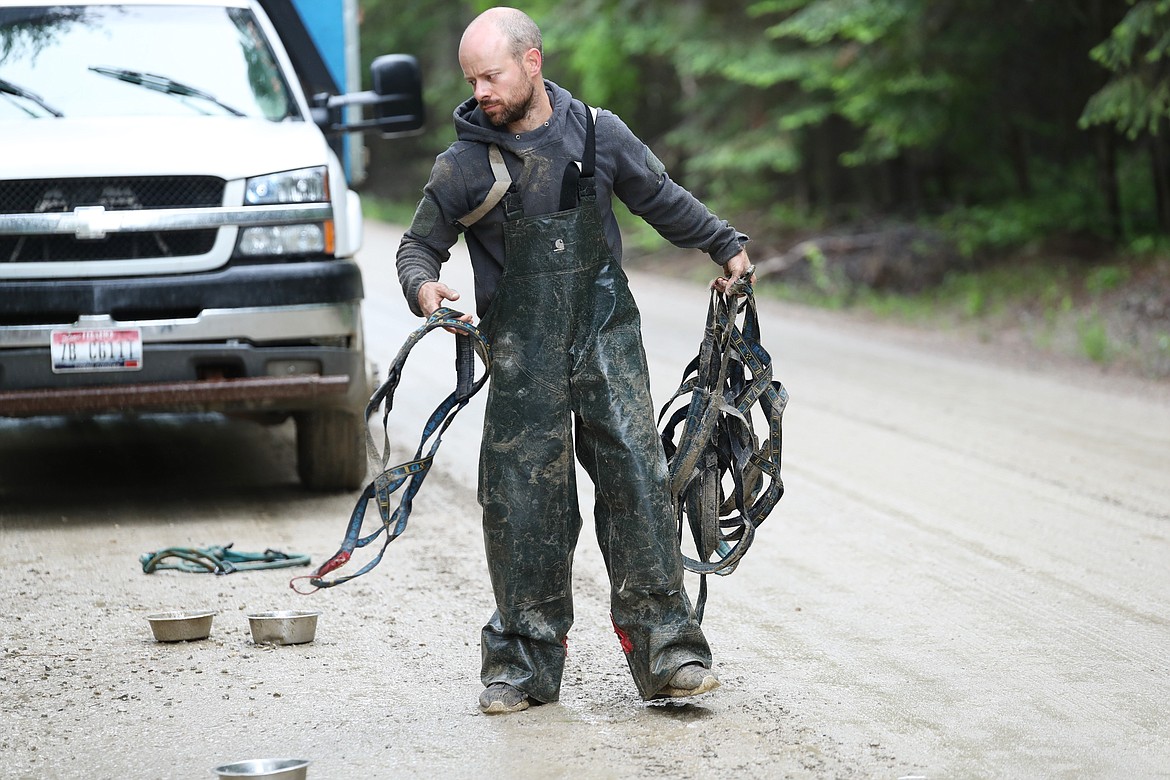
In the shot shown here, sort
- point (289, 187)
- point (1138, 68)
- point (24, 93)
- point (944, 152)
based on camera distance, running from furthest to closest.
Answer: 1. point (944, 152)
2. point (1138, 68)
3. point (24, 93)
4. point (289, 187)

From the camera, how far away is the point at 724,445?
15.5 feet

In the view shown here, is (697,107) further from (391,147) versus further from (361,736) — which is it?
(391,147)

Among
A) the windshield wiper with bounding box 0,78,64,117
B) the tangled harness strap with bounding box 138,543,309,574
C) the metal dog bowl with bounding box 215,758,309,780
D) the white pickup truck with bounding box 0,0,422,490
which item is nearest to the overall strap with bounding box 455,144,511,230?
the metal dog bowl with bounding box 215,758,309,780

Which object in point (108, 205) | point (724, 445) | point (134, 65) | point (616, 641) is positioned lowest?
point (616, 641)

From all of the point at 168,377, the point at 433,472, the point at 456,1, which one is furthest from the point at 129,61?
the point at 456,1

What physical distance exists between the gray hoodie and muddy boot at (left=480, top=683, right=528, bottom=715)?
1095 mm

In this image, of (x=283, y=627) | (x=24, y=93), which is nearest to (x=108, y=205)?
(x=24, y=93)

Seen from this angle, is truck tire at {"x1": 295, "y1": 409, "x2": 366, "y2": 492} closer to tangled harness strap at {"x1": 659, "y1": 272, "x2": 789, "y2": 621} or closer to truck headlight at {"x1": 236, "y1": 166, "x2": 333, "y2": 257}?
truck headlight at {"x1": 236, "y1": 166, "x2": 333, "y2": 257}

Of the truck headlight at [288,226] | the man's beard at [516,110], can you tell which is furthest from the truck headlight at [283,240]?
the man's beard at [516,110]

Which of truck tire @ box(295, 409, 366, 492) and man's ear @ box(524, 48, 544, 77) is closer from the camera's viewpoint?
man's ear @ box(524, 48, 544, 77)

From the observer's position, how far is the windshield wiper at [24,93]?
23.7ft

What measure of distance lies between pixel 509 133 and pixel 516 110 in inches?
3.8

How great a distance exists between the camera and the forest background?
15078 mm

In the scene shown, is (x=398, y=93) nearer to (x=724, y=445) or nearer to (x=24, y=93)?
(x=24, y=93)
